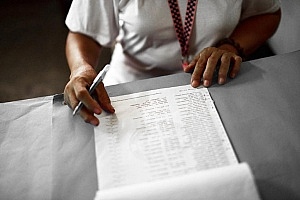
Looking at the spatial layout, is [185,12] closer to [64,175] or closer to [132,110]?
[132,110]

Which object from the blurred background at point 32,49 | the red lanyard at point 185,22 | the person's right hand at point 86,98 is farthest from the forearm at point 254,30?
the blurred background at point 32,49

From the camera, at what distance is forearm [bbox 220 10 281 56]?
90 cm

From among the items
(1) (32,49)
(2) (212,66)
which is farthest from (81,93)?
(1) (32,49)

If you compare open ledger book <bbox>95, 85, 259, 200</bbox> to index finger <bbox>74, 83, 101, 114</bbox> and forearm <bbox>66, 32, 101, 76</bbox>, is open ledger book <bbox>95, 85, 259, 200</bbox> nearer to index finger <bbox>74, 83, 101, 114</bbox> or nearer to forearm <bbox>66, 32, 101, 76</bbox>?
index finger <bbox>74, 83, 101, 114</bbox>

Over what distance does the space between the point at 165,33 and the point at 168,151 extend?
36 cm

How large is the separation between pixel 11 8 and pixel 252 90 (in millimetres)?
1683

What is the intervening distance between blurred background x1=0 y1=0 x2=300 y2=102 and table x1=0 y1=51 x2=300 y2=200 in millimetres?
902

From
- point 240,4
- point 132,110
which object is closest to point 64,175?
point 132,110

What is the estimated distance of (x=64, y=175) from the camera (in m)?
0.57

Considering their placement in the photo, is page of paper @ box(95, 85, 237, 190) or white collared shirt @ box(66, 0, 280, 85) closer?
page of paper @ box(95, 85, 237, 190)

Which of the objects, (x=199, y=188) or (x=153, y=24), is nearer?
(x=199, y=188)

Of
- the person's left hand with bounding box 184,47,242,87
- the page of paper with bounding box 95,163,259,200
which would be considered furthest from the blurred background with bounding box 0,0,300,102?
the page of paper with bounding box 95,163,259,200

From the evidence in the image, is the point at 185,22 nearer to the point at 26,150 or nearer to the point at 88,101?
the point at 88,101

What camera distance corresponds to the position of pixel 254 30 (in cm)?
91
